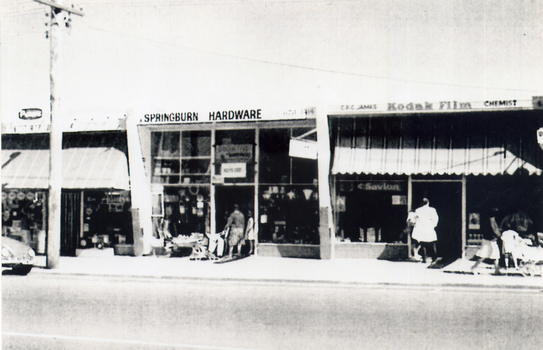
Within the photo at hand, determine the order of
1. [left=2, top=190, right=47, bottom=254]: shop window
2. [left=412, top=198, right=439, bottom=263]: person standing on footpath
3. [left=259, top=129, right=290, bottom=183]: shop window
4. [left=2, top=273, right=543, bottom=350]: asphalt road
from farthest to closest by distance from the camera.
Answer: [left=2, top=190, right=47, bottom=254]: shop window < [left=259, top=129, right=290, bottom=183]: shop window < [left=412, top=198, right=439, bottom=263]: person standing on footpath < [left=2, top=273, right=543, bottom=350]: asphalt road

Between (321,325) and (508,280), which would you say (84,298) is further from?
(508,280)

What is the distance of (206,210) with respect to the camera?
63.8ft

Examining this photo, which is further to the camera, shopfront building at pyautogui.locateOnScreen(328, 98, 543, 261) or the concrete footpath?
shopfront building at pyautogui.locateOnScreen(328, 98, 543, 261)

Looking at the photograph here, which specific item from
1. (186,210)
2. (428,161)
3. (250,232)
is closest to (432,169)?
(428,161)

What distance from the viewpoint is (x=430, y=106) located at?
55.9 ft

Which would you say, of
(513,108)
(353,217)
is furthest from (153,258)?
(513,108)

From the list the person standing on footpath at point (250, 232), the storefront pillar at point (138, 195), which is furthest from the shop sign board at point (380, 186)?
the storefront pillar at point (138, 195)

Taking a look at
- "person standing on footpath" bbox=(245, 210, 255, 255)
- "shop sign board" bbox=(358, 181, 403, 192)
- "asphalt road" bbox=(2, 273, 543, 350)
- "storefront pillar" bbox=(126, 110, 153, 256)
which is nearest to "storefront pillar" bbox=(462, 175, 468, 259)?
"shop sign board" bbox=(358, 181, 403, 192)

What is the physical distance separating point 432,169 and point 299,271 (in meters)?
5.48

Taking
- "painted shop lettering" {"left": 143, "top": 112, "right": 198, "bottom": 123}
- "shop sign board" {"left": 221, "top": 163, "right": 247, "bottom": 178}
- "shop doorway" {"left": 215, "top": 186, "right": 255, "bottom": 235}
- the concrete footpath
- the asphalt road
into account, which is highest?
"painted shop lettering" {"left": 143, "top": 112, "right": 198, "bottom": 123}

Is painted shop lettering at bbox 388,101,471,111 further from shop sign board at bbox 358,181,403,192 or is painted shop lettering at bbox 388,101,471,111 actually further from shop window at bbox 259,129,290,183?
shop window at bbox 259,129,290,183

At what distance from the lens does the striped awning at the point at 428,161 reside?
55.0 ft

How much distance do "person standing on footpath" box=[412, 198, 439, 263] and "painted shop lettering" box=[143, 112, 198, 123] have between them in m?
7.94

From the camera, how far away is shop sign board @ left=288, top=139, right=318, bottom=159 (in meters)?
17.3
